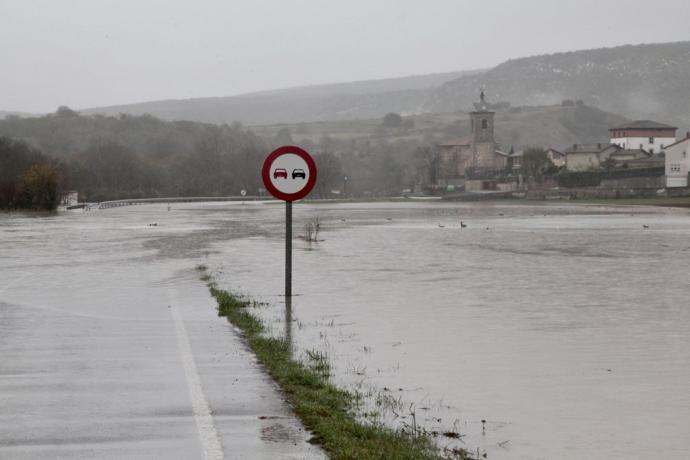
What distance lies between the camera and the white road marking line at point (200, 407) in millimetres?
Answer: 7137

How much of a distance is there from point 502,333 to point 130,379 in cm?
529

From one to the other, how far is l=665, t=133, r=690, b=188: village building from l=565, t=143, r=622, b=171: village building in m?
31.4

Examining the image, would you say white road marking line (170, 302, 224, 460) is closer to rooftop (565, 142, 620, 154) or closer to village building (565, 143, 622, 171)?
village building (565, 143, 622, 171)

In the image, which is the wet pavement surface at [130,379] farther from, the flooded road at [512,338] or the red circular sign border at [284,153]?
the red circular sign border at [284,153]

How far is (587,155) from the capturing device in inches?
6718

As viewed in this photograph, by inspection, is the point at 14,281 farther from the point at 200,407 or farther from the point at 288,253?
the point at 200,407

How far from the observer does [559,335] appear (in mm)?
13297

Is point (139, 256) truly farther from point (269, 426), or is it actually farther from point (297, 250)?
point (269, 426)

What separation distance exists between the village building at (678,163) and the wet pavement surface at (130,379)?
402 ft

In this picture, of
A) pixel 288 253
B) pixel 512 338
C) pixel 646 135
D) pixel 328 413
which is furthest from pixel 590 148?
pixel 328 413

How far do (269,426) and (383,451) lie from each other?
3.89 feet

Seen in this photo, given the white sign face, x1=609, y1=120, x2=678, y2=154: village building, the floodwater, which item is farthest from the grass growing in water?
x1=609, y1=120, x2=678, y2=154: village building

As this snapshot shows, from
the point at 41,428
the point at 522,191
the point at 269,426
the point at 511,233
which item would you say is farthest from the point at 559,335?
the point at 522,191

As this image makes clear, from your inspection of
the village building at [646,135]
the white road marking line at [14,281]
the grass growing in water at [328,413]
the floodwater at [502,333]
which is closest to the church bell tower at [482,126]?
the village building at [646,135]
